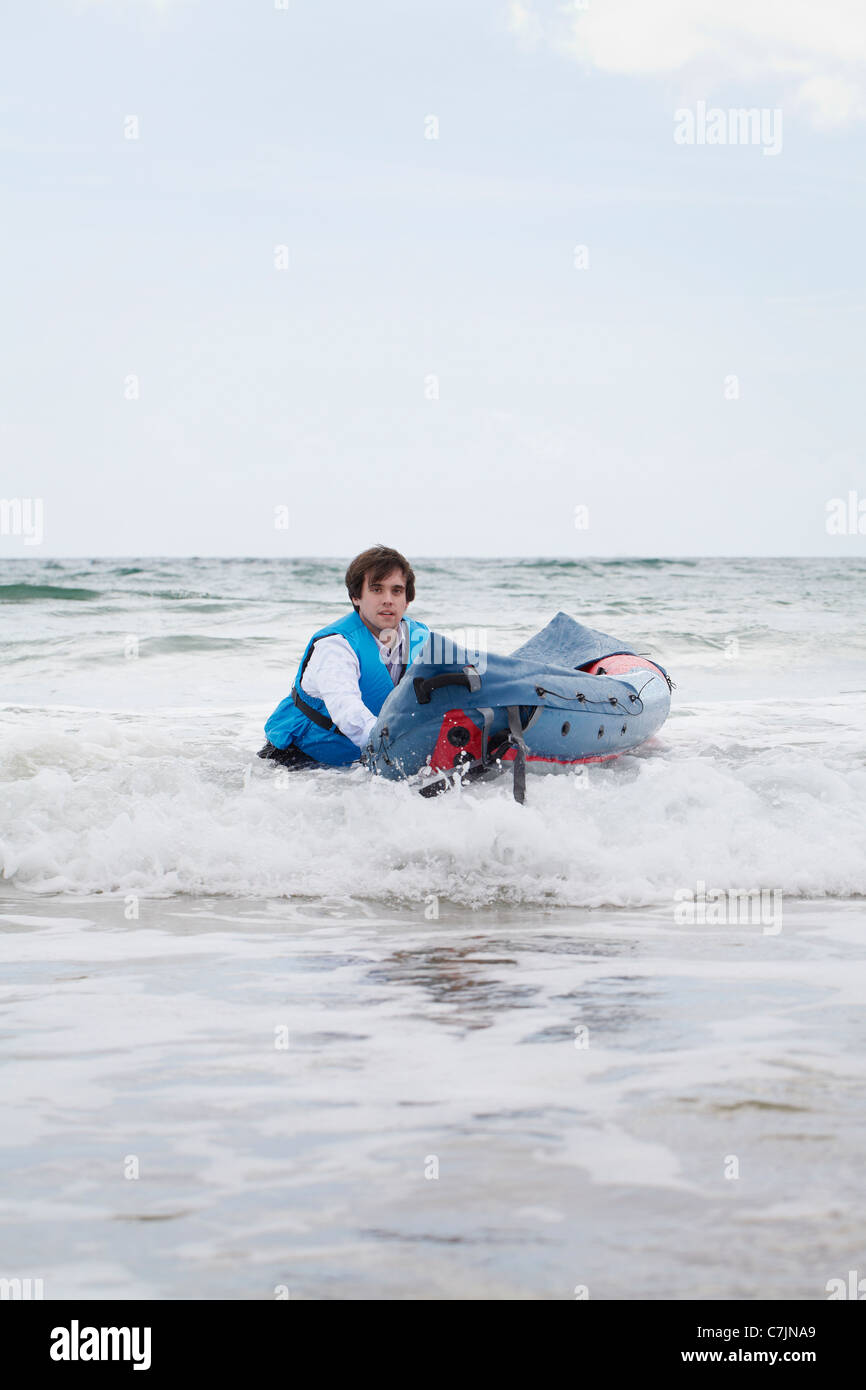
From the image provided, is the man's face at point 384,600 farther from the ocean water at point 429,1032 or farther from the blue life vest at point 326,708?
the ocean water at point 429,1032

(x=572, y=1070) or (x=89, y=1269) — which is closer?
(x=89, y=1269)

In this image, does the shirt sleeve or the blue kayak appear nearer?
the blue kayak

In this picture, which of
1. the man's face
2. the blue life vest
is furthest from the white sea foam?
the man's face

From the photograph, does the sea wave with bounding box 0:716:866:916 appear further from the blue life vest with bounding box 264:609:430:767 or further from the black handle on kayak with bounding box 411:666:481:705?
the black handle on kayak with bounding box 411:666:481:705

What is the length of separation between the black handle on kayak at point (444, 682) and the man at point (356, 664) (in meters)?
0.46

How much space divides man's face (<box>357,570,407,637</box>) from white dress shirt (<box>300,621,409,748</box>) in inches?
4.2

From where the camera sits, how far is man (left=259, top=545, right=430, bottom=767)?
5297 mm

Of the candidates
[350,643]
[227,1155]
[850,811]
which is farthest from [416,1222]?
[350,643]

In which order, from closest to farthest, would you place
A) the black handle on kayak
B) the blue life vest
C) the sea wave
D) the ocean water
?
1. the ocean water
2. the sea wave
3. the black handle on kayak
4. the blue life vest

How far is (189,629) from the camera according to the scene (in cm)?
1476

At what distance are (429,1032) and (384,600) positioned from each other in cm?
309
